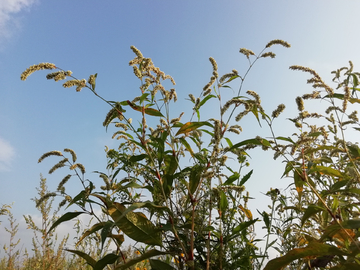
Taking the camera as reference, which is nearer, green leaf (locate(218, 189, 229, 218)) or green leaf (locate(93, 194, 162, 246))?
green leaf (locate(93, 194, 162, 246))

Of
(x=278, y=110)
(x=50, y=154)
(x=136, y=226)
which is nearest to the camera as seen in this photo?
(x=136, y=226)

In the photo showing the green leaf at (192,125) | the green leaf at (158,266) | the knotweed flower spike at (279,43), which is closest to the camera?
the green leaf at (158,266)

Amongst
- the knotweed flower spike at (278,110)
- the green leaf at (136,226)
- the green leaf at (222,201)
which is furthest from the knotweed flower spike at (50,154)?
the knotweed flower spike at (278,110)

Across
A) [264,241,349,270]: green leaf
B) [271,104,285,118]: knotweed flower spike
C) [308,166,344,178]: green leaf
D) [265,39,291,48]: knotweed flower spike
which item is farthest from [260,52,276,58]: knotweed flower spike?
[264,241,349,270]: green leaf

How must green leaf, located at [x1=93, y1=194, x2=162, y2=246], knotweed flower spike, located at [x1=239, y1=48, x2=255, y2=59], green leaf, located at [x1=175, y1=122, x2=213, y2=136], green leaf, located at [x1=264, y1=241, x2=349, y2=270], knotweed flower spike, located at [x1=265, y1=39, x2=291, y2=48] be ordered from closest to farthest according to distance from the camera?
green leaf, located at [x1=264, y1=241, x2=349, y2=270], green leaf, located at [x1=93, y1=194, x2=162, y2=246], green leaf, located at [x1=175, y1=122, x2=213, y2=136], knotweed flower spike, located at [x1=265, y1=39, x2=291, y2=48], knotweed flower spike, located at [x1=239, y1=48, x2=255, y2=59]

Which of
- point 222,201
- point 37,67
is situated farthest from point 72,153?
point 222,201

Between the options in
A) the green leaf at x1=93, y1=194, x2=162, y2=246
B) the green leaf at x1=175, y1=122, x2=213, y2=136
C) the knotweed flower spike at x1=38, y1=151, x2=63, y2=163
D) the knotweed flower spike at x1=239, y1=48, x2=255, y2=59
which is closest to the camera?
the green leaf at x1=93, y1=194, x2=162, y2=246

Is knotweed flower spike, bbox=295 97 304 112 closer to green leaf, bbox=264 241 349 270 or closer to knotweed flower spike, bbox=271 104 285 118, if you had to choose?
knotweed flower spike, bbox=271 104 285 118

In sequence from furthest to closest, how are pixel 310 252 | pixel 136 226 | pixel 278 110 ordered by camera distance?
1. pixel 278 110
2. pixel 136 226
3. pixel 310 252

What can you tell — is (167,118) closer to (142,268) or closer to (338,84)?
(338,84)

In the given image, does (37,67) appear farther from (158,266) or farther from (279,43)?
(279,43)

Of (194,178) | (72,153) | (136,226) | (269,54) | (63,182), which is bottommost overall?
(136,226)

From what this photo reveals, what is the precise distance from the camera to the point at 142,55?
6.05ft

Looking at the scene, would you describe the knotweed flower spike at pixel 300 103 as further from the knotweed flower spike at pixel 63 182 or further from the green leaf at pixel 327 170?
the knotweed flower spike at pixel 63 182
